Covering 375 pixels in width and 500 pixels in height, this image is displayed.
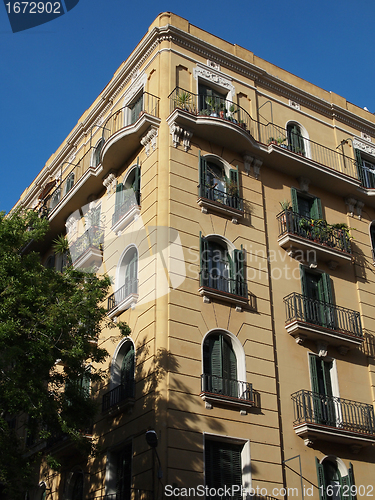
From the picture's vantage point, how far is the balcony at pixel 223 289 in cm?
1970

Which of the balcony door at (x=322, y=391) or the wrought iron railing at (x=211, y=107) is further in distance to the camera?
the wrought iron railing at (x=211, y=107)

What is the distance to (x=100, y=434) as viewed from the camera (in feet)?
65.7

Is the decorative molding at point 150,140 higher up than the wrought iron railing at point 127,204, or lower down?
higher up

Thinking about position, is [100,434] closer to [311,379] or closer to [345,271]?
[311,379]

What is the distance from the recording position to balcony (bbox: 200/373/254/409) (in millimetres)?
17969

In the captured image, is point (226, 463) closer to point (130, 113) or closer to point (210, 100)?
point (210, 100)

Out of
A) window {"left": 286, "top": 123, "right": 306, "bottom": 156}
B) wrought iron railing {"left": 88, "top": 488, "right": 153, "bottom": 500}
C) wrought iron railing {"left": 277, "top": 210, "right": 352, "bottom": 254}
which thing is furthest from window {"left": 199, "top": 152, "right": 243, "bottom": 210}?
wrought iron railing {"left": 88, "top": 488, "right": 153, "bottom": 500}

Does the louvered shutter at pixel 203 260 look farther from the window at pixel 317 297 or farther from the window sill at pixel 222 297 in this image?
the window at pixel 317 297

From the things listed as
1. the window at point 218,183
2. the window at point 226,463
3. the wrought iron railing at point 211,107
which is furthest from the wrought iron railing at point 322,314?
the wrought iron railing at point 211,107

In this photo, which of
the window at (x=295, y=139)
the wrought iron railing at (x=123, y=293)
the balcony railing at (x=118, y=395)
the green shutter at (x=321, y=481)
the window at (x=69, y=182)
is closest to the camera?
the green shutter at (x=321, y=481)

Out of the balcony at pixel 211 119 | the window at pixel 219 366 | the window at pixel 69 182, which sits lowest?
the window at pixel 219 366

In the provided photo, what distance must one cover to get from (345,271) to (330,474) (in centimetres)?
797

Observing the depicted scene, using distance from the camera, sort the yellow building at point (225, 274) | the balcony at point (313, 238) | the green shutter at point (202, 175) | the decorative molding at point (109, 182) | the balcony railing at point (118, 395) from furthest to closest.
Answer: the decorative molding at point (109, 182) < the balcony at point (313, 238) < the green shutter at point (202, 175) < the balcony railing at point (118, 395) < the yellow building at point (225, 274)

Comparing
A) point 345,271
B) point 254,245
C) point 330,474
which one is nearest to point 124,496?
point 330,474
